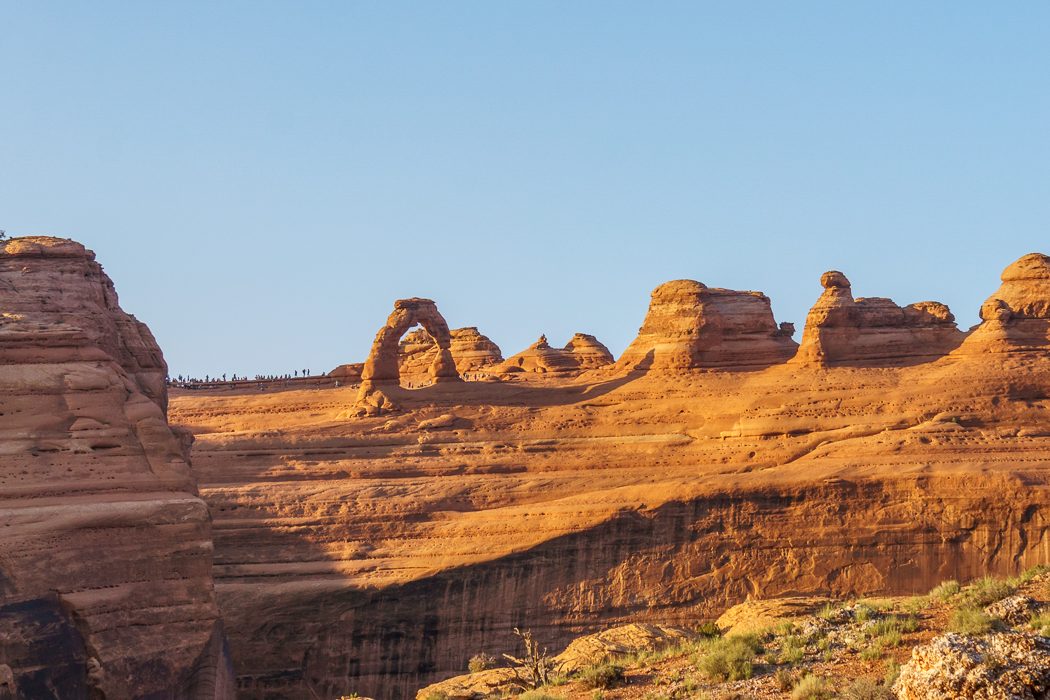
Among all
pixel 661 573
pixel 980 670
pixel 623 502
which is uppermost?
pixel 623 502

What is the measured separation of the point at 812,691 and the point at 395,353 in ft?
124

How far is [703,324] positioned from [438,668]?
53.4 ft

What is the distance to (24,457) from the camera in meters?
31.4

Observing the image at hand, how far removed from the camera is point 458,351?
74.5 m

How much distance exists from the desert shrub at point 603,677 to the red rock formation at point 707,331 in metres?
30.3

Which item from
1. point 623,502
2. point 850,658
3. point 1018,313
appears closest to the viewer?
point 850,658

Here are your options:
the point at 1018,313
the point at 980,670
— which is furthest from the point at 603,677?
the point at 1018,313

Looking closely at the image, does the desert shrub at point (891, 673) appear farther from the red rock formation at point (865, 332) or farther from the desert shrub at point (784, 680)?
the red rock formation at point (865, 332)

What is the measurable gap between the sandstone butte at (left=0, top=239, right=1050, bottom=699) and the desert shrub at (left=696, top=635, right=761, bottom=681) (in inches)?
515

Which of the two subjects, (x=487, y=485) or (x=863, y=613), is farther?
(x=487, y=485)

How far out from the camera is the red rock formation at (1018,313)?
48.6 metres

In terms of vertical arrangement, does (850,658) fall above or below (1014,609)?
below

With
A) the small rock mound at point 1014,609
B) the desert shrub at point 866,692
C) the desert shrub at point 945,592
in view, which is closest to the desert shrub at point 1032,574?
the desert shrub at point 945,592

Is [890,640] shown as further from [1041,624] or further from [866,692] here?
[866,692]
